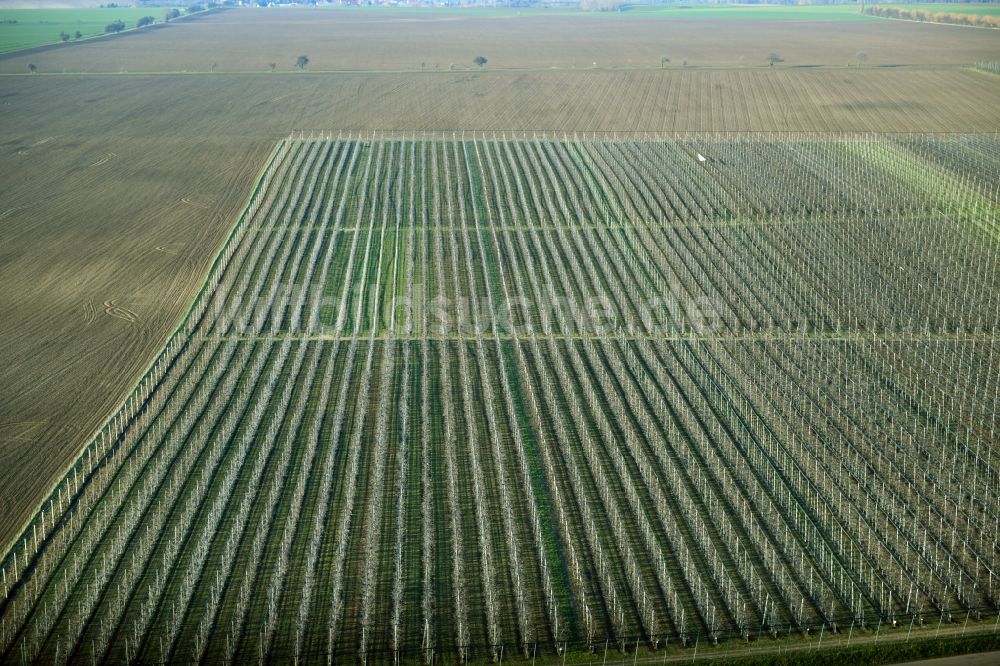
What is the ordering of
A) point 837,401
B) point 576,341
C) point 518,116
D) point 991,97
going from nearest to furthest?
1. point 837,401
2. point 576,341
3. point 518,116
4. point 991,97

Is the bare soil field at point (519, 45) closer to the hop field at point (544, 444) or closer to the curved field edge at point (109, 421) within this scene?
the hop field at point (544, 444)

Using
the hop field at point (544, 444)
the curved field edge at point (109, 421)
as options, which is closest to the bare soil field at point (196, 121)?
the curved field edge at point (109, 421)

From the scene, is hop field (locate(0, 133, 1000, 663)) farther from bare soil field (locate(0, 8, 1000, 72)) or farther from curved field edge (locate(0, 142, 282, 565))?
bare soil field (locate(0, 8, 1000, 72))

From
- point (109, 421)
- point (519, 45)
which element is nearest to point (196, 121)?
point (109, 421)

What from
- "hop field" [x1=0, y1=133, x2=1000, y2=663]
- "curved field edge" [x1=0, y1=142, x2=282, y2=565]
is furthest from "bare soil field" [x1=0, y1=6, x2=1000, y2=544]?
"hop field" [x1=0, y1=133, x2=1000, y2=663]

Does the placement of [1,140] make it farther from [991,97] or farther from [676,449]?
[991,97]

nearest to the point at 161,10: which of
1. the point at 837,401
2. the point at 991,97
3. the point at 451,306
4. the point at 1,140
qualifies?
the point at 1,140

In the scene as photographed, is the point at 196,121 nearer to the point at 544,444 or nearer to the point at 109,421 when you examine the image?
the point at 109,421
